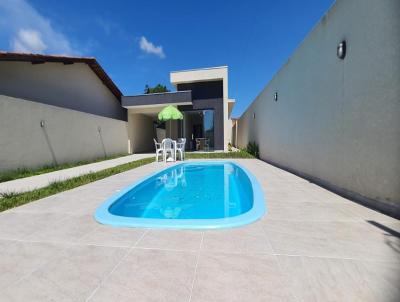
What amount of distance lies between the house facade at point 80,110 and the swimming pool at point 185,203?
4.83m

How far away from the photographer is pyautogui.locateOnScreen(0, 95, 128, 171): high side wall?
236 inches

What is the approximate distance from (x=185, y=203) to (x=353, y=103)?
3.58 meters

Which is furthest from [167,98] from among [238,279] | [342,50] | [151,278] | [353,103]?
A: [238,279]

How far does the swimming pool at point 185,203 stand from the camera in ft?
8.23

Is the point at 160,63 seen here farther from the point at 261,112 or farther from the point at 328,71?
the point at 328,71

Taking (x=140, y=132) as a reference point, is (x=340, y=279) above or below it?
below

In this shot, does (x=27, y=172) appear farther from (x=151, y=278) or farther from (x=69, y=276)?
(x=151, y=278)

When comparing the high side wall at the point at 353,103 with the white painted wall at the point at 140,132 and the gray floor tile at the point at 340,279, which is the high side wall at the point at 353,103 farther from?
the white painted wall at the point at 140,132

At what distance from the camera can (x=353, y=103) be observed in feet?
10.4

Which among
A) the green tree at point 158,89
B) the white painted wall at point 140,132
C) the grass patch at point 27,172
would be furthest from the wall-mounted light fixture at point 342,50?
the green tree at point 158,89

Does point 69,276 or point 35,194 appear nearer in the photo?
point 69,276

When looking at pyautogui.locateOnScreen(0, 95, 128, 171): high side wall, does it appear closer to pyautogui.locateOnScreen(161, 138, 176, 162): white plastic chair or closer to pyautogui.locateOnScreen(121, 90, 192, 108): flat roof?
pyautogui.locateOnScreen(121, 90, 192, 108): flat roof

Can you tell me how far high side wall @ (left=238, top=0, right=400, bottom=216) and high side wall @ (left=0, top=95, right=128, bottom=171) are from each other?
8.75 metres

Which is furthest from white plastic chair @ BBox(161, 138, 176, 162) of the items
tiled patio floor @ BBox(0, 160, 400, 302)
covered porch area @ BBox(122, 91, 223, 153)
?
tiled patio floor @ BBox(0, 160, 400, 302)
